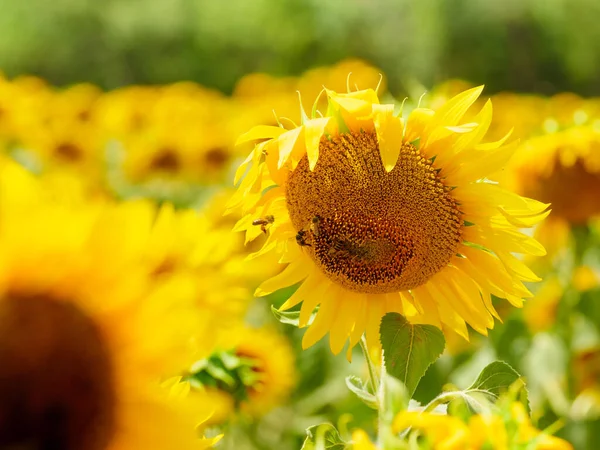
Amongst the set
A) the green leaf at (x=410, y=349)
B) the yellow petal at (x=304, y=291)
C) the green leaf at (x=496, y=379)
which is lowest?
the yellow petal at (x=304, y=291)

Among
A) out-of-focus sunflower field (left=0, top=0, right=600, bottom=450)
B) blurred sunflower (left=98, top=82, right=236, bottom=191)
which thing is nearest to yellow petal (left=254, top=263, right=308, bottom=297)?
out-of-focus sunflower field (left=0, top=0, right=600, bottom=450)

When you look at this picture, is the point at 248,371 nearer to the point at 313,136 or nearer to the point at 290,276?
the point at 290,276

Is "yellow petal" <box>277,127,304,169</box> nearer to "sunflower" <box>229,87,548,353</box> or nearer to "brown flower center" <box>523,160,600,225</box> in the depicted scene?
"sunflower" <box>229,87,548,353</box>

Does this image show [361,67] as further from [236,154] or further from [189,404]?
[189,404]

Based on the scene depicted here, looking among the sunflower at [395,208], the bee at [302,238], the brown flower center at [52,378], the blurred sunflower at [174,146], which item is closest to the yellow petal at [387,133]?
the sunflower at [395,208]

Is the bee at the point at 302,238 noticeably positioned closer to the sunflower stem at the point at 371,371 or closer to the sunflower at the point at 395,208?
the sunflower at the point at 395,208

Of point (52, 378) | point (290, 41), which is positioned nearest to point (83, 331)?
point (52, 378)

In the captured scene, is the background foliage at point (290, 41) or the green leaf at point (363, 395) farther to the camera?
the background foliage at point (290, 41)
